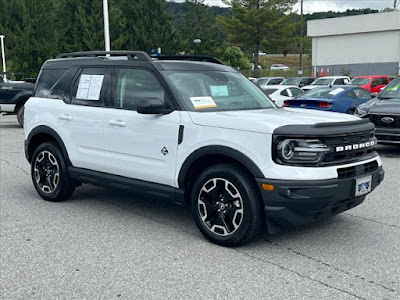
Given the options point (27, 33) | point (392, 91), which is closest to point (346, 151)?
point (392, 91)

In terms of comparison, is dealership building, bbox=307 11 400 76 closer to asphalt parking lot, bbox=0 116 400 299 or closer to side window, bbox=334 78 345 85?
side window, bbox=334 78 345 85

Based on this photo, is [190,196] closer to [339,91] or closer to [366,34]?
[339,91]

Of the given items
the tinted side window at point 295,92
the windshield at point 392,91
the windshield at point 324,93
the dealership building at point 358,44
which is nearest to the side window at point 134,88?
the windshield at point 392,91

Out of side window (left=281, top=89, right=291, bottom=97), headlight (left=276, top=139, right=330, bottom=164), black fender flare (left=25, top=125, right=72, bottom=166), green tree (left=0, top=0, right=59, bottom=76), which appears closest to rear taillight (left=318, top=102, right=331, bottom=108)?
side window (left=281, top=89, right=291, bottom=97)

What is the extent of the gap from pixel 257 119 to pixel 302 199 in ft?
2.75

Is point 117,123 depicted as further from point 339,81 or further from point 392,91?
point 339,81

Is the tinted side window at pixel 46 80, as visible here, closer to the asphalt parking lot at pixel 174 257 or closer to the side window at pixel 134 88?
the side window at pixel 134 88

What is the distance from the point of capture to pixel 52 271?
418 cm

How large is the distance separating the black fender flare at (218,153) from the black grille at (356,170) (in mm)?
720

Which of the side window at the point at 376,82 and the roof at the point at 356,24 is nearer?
the side window at the point at 376,82

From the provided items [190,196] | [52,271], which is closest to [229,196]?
[190,196]

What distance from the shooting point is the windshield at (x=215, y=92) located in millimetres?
5168

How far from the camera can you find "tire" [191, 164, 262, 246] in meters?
4.49

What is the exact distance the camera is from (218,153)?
465cm
